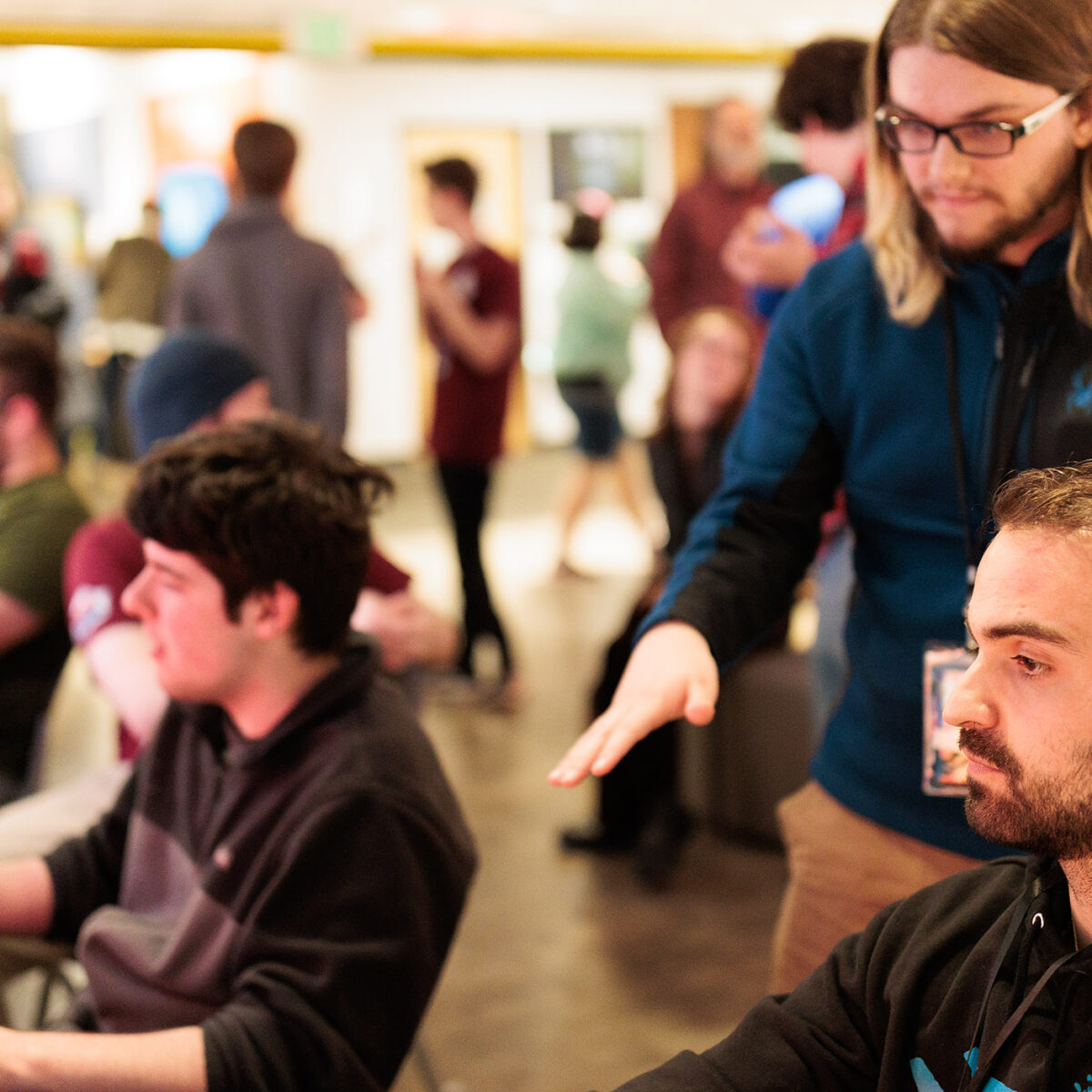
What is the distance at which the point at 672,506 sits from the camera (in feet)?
12.2

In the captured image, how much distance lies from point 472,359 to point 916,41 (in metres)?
3.40

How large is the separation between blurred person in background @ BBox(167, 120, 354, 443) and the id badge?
2.64 meters

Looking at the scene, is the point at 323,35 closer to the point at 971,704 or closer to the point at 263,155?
the point at 263,155

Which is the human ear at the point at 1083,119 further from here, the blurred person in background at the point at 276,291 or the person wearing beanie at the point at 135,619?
the blurred person in background at the point at 276,291

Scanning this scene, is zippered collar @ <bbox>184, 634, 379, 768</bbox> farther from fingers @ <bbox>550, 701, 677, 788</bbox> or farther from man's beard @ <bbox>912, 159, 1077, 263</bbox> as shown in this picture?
man's beard @ <bbox>912, 159, 1077, 263</bbox>

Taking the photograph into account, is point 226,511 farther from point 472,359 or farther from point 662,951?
point 472,359

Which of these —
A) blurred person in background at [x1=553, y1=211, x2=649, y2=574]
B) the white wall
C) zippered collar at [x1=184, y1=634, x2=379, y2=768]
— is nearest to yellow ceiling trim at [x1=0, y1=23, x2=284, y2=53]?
the white wall

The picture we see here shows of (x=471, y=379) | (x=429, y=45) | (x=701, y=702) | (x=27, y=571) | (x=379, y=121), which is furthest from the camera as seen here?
(x=379, y=121)

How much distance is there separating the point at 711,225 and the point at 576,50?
6.32 meters

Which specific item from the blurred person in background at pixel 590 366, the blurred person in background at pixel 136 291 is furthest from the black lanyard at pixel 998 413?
the blurred person in background at pixel 136 291

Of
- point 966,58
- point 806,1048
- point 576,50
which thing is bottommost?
point 806,1048

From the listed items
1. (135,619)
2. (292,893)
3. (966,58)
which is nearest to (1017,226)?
(966,58)

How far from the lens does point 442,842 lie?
1477mm

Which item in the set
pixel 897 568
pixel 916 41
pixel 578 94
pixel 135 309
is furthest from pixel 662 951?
pixel 578 94
